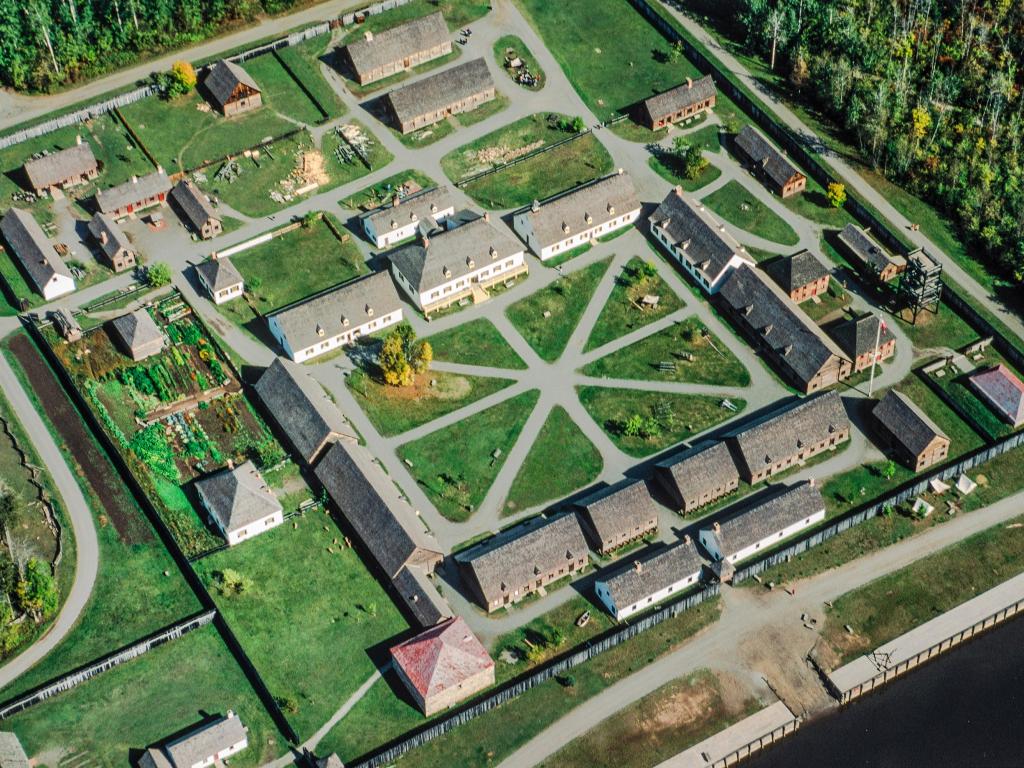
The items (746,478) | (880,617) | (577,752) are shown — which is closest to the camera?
(577,752)

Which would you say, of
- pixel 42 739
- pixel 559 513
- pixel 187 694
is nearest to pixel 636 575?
pixel 559 513

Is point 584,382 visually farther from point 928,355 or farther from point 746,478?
point 928,355

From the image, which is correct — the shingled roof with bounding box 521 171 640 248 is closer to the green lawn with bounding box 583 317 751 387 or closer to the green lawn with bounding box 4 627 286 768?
the green lawn with bounding box 583 317 751 387

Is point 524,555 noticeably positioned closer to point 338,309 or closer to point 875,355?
point 338,309

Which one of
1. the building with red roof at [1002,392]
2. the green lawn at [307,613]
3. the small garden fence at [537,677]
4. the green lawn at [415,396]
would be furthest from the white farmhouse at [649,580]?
the building with red roof at [1002,392]

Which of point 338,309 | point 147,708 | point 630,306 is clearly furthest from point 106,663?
point 630,306

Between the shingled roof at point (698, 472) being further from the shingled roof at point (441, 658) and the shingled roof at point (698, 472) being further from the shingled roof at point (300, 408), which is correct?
the shingled roof at point (300, 408)
